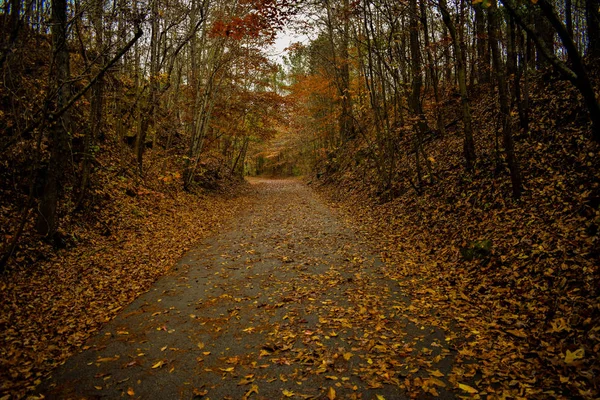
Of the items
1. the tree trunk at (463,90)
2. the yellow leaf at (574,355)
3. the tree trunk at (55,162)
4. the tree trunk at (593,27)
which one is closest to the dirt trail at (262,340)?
the yellow leaf at (574,355)

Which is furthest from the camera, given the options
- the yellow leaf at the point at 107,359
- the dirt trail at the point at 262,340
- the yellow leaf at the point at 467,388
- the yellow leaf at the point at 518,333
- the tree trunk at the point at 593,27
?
the tree trunk at the point at 593,27

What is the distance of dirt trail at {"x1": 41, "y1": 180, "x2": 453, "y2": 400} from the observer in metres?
3.88

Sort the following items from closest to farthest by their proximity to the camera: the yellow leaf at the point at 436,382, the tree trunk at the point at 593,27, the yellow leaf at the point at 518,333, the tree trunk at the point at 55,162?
the yellow leaf at the point at 436,382 < the yellow leaf at the point at 518,333 < the tree trunk at the point at 55,162 < the tree trunk at the point at 593,27

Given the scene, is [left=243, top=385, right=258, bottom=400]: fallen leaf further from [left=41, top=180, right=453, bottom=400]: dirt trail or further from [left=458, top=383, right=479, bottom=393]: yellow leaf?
[left=458, top=383, right=479, bottom=393]: yellow leaf

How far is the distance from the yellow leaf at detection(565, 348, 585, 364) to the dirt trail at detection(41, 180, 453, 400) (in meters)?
1.22

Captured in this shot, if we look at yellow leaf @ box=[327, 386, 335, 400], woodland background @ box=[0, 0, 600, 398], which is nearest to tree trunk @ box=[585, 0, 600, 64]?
woodland background @ box=[0, 0, 600, 398]

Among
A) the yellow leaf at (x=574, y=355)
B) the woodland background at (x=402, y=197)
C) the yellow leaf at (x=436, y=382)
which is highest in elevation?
the woodland background at (x=402, y=197)

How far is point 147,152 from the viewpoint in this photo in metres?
17.6

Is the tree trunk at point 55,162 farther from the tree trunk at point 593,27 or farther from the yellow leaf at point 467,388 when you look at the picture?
the tree trunk at point 593,27

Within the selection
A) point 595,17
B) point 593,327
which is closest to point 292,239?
point 593,327

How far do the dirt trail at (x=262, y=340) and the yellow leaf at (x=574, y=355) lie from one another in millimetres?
1216

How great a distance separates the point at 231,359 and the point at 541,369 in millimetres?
3698

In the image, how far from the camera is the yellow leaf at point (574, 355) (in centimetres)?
361

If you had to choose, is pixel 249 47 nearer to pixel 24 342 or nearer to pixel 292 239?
pixel 292 239
